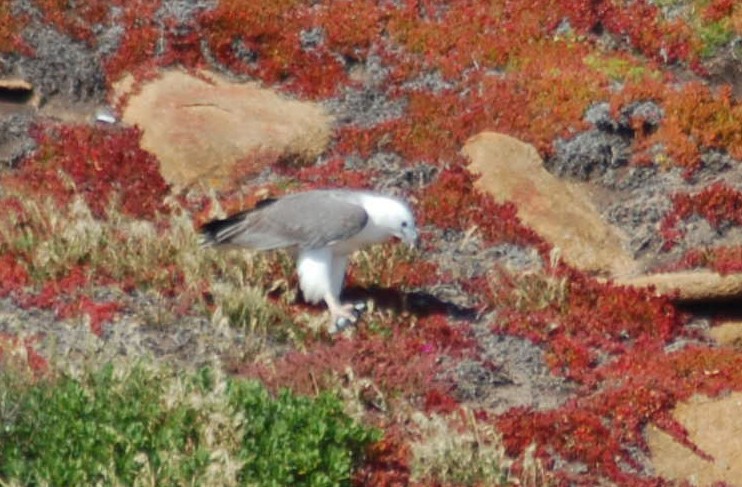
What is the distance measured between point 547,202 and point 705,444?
16.9ft

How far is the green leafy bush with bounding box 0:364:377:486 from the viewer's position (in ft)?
36.3

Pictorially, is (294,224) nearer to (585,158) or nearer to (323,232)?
(323,232)

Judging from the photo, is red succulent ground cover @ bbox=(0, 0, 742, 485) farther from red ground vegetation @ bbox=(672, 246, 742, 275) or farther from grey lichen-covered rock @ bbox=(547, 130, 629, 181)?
grey lichen-covered rock @ bbox=(547, 130, 629, 181)

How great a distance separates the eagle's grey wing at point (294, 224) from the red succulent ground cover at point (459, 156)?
0.71 metres

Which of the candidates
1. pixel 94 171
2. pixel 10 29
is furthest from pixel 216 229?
pixel 10 29

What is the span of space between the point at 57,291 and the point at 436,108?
6929mm

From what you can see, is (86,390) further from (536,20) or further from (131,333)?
(536,20)

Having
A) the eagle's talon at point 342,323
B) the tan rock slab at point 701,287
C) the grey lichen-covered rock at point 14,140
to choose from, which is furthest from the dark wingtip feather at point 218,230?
the grey lichen-covered rock at point 14,140

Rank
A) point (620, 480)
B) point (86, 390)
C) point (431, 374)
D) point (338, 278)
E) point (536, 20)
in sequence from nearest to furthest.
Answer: point (86, 390) < point (620, 480) < point (431, 374) < point (338, 278) < point (536, 20)

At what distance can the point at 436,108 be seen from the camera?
20703 mm

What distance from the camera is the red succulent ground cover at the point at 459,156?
548 inches

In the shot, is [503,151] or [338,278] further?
[503,151]

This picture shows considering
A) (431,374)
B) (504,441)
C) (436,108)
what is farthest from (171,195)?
(504,441)

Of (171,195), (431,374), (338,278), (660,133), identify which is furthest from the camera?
(660,133)
